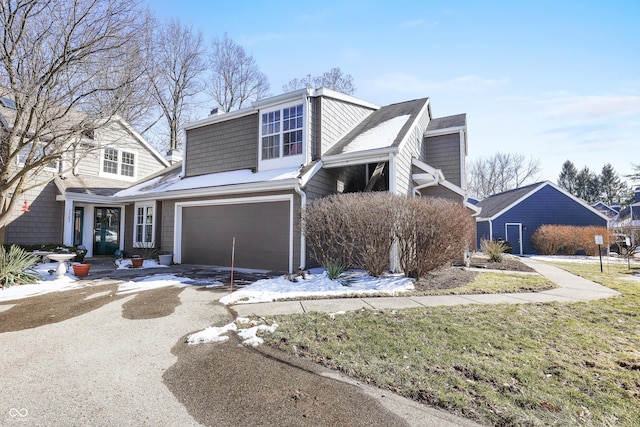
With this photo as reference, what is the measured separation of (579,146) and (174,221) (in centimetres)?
2767

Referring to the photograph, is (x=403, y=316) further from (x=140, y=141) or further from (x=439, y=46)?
(x=140, y=141)

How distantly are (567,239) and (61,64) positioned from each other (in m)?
24.6

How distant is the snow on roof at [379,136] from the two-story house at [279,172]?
4cm

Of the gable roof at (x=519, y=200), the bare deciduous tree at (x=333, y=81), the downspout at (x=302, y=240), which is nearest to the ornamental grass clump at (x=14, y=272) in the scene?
Answer: the downspout at (x=302, y=240)

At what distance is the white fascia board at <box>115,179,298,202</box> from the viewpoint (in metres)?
9.49

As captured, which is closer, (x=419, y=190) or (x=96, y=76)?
(x=96, y=76)

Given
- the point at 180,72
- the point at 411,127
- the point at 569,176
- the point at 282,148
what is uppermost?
the point at 180,72

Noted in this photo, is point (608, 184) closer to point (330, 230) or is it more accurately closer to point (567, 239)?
point (567, 239)

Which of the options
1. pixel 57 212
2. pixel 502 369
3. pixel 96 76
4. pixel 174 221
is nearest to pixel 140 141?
pixel 57 212

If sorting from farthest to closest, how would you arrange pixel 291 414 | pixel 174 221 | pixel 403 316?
1. pixel 174 221
2. pixel 403 316
3. pixel 291 414

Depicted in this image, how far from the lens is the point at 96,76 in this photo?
27.0 ft

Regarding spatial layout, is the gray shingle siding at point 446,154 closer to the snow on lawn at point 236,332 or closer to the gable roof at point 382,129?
the gable roof at point 382,129

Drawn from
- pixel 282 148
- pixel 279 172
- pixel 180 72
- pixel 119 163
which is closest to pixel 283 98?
pixel 282 148

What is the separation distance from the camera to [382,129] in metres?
12.0
